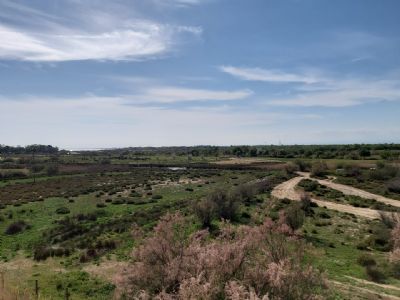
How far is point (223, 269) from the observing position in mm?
9500

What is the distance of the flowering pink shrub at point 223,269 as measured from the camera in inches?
342

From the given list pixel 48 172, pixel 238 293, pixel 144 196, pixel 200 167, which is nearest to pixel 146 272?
pixel 238 293

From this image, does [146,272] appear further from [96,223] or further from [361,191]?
[361,191]

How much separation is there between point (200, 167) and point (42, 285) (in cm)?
9561

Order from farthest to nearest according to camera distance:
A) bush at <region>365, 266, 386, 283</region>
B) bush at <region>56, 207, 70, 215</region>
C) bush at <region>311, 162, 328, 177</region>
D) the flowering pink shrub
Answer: bush at <region>311, 162, 328, 177</region> < bush at <region>56, 207, 70, 215</region> < bush at <region>365, 266, 386, 283</region> < the flowering pink shrub

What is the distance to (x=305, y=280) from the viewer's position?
362 inches

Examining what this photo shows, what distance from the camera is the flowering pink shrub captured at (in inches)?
342

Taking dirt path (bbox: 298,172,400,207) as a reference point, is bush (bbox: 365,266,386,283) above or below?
above

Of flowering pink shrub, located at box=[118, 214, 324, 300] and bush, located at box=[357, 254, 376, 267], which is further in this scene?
bush, located at box=[357, 254, 376, 267]

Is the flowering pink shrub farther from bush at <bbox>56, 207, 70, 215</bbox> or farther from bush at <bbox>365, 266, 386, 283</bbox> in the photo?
bush at <bbox>56, 207, 70, 215</bbox>

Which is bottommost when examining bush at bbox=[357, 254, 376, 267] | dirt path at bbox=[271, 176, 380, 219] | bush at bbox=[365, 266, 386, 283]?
dirt path at bbox=[271, 176, 380, 219]

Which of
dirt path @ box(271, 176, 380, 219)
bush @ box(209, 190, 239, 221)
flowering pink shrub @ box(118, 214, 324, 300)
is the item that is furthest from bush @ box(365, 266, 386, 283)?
dirt path @ box(271, 176, 380, 219)

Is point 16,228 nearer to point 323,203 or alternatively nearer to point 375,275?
point 375,275

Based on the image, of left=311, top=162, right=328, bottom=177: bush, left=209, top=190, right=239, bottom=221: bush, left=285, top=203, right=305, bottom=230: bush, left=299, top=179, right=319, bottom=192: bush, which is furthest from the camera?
left=311, top=162, right=328, bottom=177: bush
